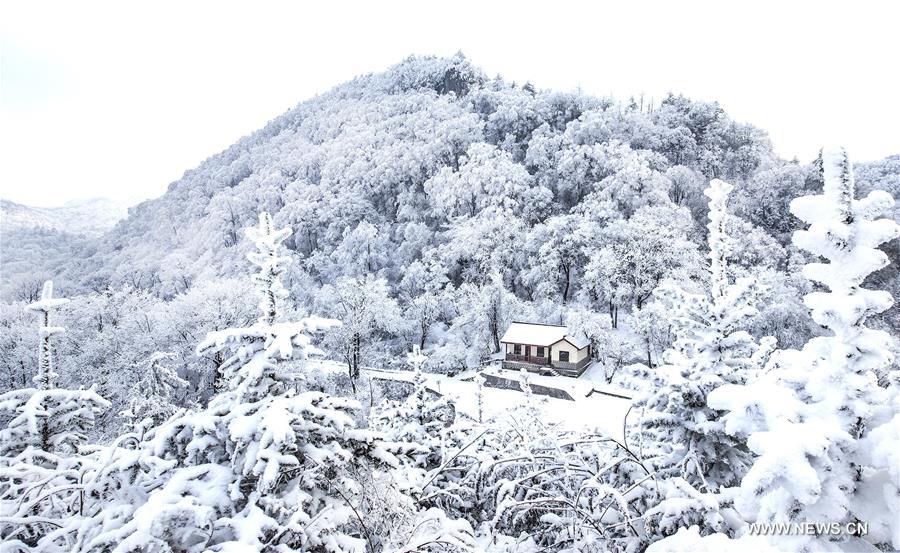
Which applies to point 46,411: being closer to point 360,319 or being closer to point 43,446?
point 43,446

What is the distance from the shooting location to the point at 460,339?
1432 inches

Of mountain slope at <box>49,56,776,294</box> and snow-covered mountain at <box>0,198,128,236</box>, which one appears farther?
snow-covered mountain at <box>0,198,128,236</box>

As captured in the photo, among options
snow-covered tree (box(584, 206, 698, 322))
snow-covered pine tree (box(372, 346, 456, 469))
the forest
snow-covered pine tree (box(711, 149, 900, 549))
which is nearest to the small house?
the forest

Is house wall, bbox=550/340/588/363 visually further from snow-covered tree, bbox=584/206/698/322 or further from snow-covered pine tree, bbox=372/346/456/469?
snow-covered pine tree, bbox=372/346/456/469

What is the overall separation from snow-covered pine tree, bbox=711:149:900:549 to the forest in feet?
0.04

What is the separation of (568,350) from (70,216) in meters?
129

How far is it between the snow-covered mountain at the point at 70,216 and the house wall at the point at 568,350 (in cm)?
8303

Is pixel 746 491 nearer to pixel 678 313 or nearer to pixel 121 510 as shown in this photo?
pixel 121 510

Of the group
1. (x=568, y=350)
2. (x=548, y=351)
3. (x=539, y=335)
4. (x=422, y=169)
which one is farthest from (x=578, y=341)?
(x=422, y=169)

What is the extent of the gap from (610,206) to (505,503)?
40.9 m

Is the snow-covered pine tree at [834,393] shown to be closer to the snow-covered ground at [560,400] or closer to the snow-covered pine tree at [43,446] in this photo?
the snow-covered pine tree at [43,446]

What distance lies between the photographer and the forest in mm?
1959

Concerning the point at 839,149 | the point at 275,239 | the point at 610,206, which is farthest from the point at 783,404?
the point at 610,206

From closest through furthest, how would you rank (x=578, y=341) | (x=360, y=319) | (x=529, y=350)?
(x=529, y=350)
(x=578, y=341)
(x=360, y=319)
